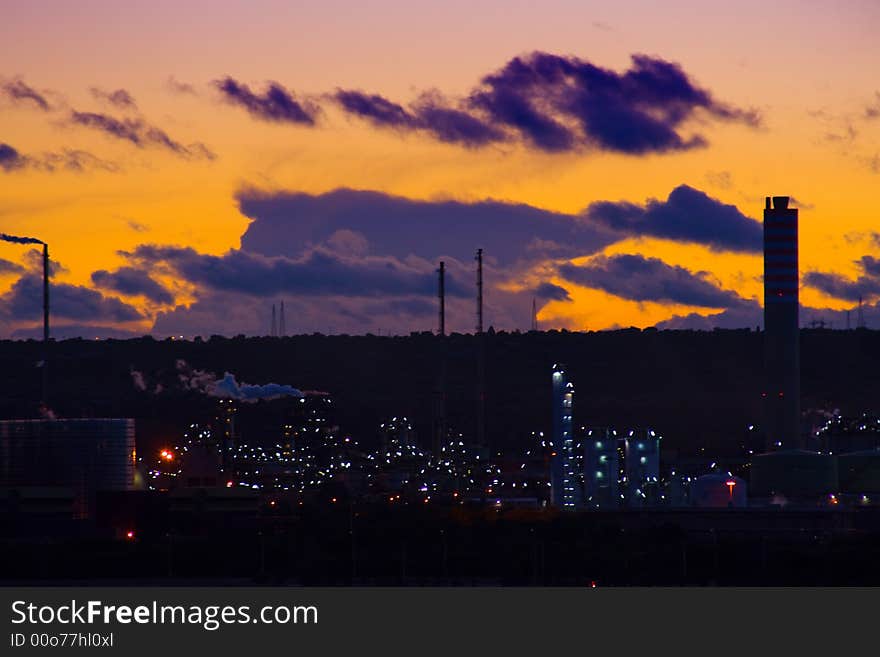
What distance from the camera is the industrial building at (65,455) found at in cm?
9536

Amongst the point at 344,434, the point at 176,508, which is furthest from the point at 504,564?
the point at 344,434

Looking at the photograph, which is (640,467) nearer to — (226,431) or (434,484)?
(434,484)

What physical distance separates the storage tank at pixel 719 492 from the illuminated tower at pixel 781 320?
20430mm

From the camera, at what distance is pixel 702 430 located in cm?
19100

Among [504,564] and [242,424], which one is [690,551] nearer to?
[504,564]

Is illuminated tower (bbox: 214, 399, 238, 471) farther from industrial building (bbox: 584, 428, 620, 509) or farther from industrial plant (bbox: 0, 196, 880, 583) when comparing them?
industrial building (bbox: 584, 428, 620, 509)

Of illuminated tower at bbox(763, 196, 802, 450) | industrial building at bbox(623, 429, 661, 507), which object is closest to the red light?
industrial building at bbox(623, 429, 661, 507)

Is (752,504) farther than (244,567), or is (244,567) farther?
(752,504)

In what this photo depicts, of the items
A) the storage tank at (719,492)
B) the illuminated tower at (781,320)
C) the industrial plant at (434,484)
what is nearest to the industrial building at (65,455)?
the industrial plant at (434,484)

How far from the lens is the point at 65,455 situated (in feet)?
314

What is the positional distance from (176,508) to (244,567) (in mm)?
23496

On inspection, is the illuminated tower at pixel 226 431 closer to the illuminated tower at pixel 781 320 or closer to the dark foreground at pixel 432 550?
the dark foreground at pixel 432 550

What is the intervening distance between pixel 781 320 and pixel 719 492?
2280 centimetres

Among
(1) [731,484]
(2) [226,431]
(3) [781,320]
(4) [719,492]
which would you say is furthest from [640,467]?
(2) [226,431]
